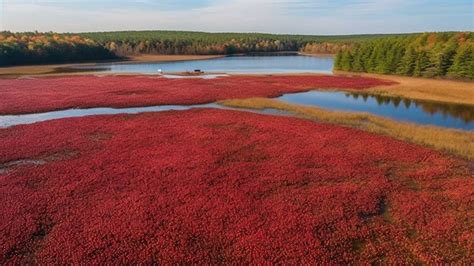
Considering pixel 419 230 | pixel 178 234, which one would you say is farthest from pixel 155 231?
pixel 419 230

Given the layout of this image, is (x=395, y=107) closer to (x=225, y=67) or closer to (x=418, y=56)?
(x=418, y=56)

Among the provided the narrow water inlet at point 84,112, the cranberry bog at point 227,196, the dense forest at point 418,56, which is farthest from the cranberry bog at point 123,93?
the dense forest at point 418,56

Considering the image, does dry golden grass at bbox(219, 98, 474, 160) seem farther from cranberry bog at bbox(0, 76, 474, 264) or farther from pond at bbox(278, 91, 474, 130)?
pond at bbox(278, 91, 474, 130)

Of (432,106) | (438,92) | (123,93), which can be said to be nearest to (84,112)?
(123,93)

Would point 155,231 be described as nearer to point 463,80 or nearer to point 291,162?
point 291,162

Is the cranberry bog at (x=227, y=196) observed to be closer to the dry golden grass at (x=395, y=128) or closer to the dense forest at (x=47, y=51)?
the dry golden grass at (x=395, y=128)

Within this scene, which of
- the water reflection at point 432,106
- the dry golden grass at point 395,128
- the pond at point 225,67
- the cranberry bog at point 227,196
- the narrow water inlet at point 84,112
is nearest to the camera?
the cranberry bog at point 227,196
